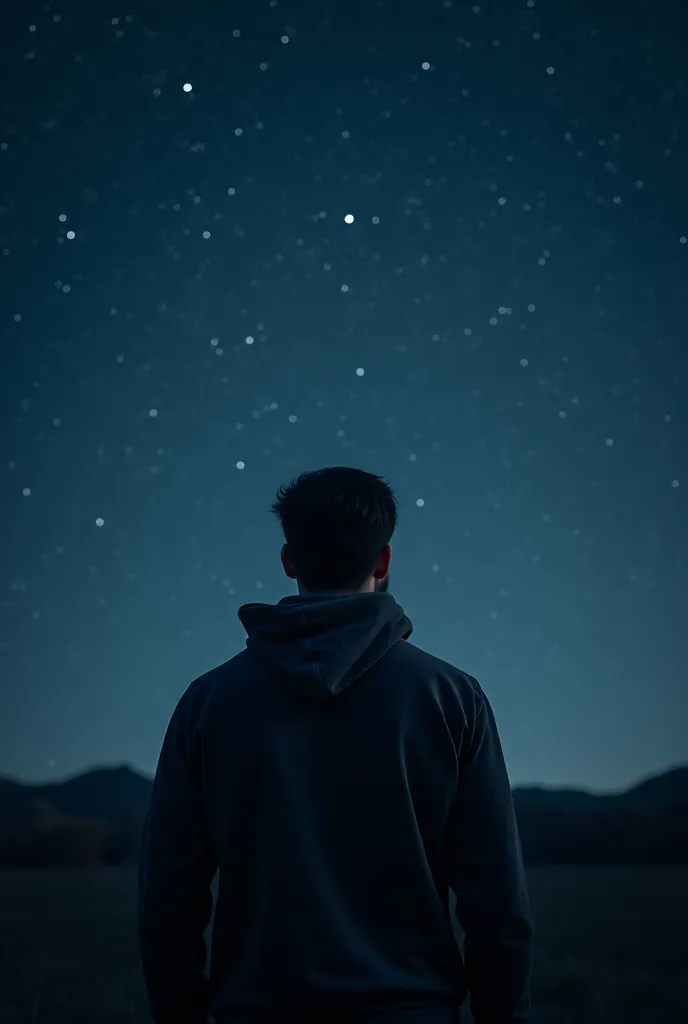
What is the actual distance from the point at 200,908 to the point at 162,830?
0.56 ft

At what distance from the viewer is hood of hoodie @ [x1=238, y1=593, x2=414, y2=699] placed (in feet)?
4.55

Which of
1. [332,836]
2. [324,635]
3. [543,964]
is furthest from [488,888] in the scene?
[543,964]

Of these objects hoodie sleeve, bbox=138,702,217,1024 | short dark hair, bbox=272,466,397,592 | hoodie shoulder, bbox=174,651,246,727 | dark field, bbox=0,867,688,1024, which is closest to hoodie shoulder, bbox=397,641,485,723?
short dark hair, bbox=272,466,397,592

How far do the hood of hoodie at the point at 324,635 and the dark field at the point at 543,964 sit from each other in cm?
719

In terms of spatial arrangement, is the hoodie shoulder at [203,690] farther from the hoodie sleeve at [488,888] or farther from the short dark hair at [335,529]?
the hoodie sleeve at [488,888]

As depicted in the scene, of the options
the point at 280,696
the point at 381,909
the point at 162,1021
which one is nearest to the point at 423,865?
the point at 381,909

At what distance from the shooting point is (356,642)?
1420 mm

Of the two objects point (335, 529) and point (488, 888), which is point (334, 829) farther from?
point (335, 529)

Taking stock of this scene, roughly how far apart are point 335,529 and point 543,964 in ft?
37.6

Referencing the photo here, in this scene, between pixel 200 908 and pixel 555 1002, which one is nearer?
pixel 200 908

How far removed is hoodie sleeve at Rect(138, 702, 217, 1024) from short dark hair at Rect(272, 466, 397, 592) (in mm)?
383

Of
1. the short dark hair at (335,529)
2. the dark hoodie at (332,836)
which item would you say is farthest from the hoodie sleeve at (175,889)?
the short dark hair at (335,529)

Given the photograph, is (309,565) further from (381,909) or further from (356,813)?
(381,909)

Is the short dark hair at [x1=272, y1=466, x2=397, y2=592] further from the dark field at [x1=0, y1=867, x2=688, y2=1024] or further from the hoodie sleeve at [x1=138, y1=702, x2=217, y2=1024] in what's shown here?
the dark field at [x1=0, y1=867, x2=688, y2=1024]
